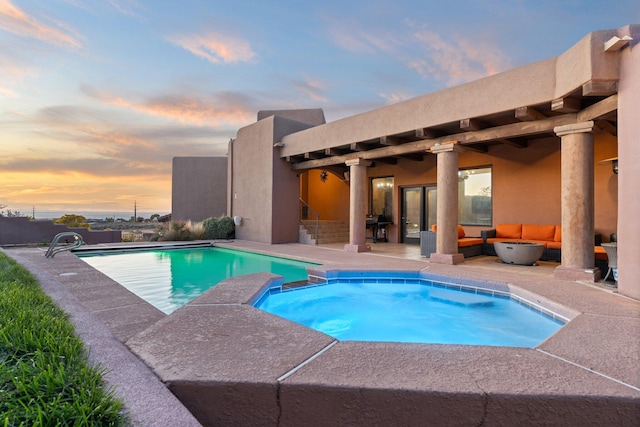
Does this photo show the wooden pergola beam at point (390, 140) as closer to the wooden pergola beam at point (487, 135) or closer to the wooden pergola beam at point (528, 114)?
the wooden pergola beam at point (487, 135)

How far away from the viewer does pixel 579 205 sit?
564 cm

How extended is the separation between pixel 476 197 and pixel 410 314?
714 centimetres

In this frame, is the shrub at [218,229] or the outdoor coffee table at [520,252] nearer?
the outdoor coffee table at [520,252]

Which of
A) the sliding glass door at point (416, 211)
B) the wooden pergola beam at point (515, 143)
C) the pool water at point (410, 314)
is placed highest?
the wooden pergola beam at point (515, 143)

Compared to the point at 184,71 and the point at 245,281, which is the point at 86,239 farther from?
the point at 245,281

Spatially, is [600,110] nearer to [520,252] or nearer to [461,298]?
[520,252]

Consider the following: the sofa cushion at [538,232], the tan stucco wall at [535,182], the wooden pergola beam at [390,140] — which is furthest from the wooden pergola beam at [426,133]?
the sofa cushion at [538,232]

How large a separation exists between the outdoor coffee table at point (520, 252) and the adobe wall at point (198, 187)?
14.6 meters

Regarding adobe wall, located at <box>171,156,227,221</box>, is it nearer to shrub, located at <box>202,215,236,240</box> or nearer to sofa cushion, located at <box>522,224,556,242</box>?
shrub, located at <box>202,215,236,240</box>

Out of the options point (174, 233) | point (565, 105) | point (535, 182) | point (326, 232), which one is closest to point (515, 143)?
point (535, 182)

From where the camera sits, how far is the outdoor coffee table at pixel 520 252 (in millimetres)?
7145

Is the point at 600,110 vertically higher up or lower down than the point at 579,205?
higher up

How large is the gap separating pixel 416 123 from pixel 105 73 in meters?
9.36

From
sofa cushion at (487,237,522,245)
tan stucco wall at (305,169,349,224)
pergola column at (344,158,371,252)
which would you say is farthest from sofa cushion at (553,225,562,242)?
tan stucco wall at (305,169,349,224)
